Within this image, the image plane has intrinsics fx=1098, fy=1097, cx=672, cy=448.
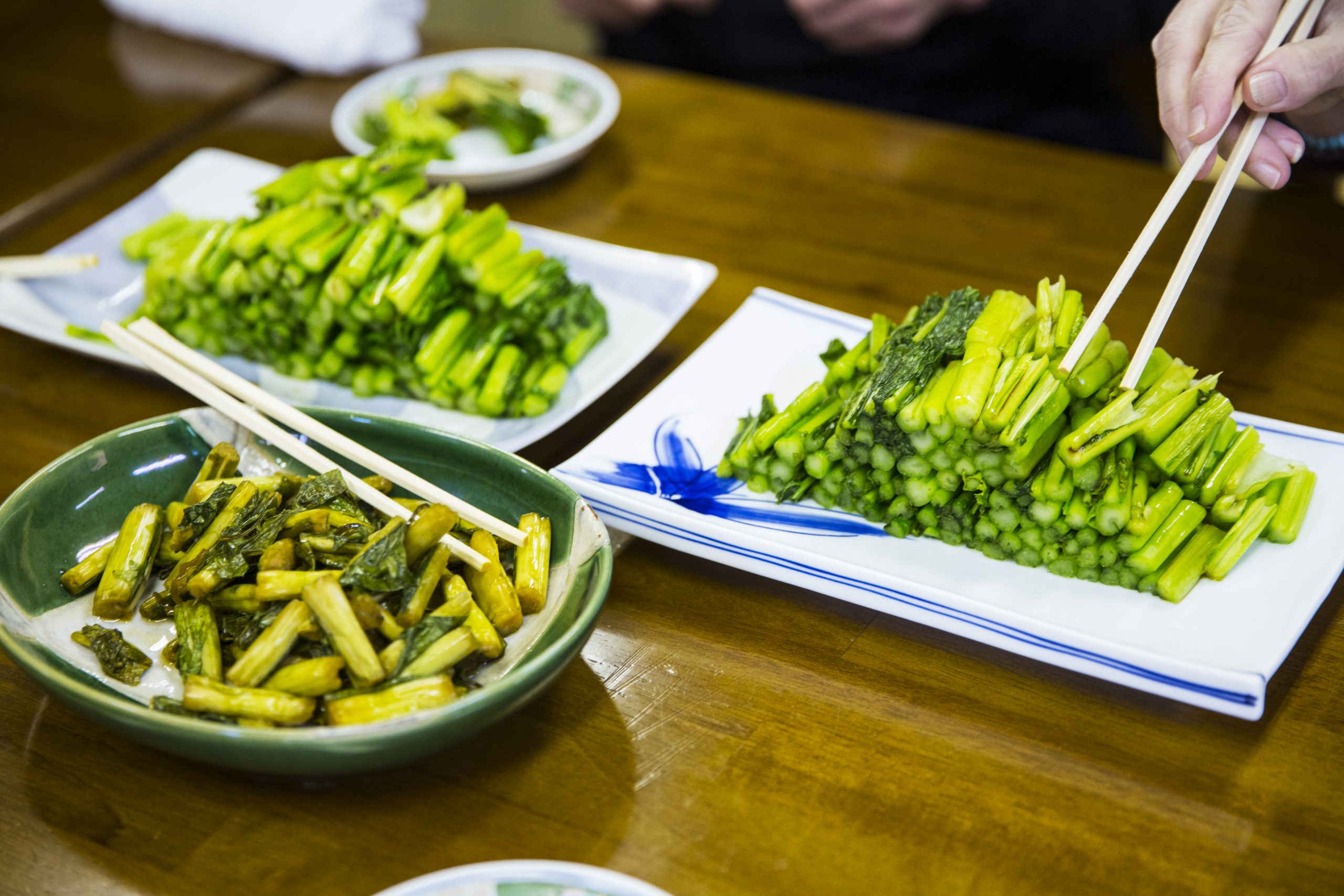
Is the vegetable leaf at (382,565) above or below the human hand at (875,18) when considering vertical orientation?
below

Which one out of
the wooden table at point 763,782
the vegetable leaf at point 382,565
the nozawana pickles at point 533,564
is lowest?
the wooden table at point 763,782

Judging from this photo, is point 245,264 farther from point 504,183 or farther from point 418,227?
point 504,183

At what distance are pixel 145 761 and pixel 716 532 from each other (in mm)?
790

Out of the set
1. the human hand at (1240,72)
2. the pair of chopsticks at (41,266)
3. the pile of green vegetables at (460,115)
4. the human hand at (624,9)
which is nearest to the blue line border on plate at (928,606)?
the human hand at (1240,72)

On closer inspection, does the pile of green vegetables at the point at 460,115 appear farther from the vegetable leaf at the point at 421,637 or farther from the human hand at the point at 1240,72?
the vegetable leaf at the point at 421,637

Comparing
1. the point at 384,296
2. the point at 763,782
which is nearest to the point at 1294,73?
the point at 763,782

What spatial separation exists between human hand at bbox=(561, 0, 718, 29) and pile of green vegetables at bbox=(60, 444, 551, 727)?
2514 mm

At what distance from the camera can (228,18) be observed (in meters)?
3.39

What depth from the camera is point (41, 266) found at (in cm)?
229

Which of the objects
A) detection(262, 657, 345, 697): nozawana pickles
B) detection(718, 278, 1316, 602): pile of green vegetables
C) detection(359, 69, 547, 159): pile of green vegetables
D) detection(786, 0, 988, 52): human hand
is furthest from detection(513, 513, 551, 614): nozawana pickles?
detection(786, 0, 988, 52): human hand

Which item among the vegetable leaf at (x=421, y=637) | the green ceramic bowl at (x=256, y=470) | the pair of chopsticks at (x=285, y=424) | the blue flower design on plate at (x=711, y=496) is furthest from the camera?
the blue flower design on plate at (x=711, y=496)

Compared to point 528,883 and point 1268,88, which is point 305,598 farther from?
point 1268,88

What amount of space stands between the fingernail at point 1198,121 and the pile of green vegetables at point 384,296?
1.07 m

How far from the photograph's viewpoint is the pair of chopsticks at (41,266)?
7.35 feet
